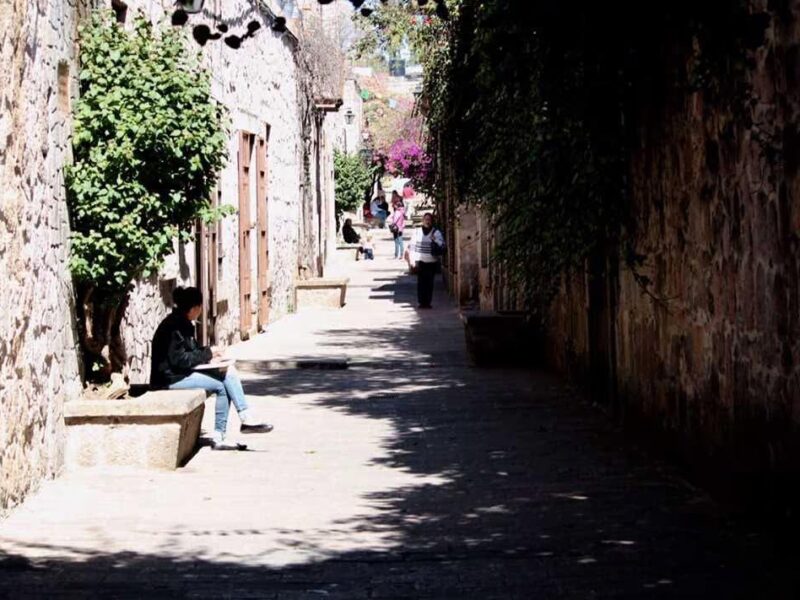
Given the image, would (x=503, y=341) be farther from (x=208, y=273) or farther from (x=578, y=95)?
(x=578, y=95)

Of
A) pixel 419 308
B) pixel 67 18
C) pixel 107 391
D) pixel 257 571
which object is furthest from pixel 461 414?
pixel 419 308

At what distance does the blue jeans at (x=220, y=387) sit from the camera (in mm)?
11008

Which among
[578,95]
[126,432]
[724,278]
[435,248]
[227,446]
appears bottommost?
[227,446]

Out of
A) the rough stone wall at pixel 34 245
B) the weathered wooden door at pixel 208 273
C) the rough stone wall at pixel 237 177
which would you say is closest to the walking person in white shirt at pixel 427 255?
the rough stone wall at pixel 237 177

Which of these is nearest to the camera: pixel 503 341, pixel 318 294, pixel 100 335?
→ pixel 100 335

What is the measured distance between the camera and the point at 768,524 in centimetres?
730

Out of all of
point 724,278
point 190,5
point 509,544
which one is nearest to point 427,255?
point 724,278

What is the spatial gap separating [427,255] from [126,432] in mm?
15888

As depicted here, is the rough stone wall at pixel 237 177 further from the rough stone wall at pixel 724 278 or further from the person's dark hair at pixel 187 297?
the rough stone wall at pixel 724 278

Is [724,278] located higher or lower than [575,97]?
lower

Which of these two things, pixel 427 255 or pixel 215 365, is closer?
pixel 215 365

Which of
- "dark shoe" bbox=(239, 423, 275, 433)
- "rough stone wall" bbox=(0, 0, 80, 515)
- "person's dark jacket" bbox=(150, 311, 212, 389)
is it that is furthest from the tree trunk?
"dark shoe" bbox=(239, 423, 275, 433)

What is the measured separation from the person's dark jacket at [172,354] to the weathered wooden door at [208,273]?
5313 millimetres

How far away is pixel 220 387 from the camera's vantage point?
1127cm
